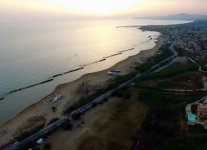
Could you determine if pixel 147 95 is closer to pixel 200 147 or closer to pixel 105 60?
pixel 200 147

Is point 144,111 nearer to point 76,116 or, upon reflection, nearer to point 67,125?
point 76,116

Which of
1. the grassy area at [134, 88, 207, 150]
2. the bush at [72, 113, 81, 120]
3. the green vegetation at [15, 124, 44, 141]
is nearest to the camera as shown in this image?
the grassy area at [134, 88, 207, 150]

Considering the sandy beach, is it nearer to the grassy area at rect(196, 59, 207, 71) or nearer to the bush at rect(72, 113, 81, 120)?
the bush at rect(72, 113, 81, 120)

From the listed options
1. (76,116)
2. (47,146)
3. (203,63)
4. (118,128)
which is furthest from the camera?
(203,63)

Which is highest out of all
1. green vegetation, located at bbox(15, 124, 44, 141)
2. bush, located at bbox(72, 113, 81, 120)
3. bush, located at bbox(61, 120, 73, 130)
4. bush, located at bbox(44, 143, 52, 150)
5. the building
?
the building

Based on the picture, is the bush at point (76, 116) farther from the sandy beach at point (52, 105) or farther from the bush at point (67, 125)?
the sandy beach at point (52, 105)

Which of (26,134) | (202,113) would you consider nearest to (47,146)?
(26,134)

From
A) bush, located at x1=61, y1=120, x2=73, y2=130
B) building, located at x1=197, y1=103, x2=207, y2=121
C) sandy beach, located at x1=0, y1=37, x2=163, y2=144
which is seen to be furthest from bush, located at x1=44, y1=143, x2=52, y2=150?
building, located at x1=197, y1=103, x2=207, y2=121

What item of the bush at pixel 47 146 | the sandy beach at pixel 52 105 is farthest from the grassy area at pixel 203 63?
the bush at pixel 47 146
